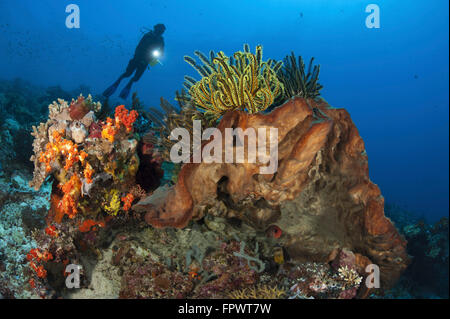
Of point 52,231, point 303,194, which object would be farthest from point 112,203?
point 303,194

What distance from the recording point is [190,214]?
3.77m

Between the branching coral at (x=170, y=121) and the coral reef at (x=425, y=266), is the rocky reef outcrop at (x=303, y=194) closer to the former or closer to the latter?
the branching coral at (x=170, y=121)

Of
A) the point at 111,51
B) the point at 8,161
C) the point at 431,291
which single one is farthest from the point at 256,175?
the point at 111,51

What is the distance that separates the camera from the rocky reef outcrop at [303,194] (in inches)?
137

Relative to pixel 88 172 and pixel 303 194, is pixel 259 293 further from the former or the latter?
pixel 88 172

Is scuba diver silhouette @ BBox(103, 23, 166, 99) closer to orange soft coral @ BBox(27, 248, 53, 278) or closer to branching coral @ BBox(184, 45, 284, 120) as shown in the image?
branching coral @ BBox(184, 45, 284, 120)

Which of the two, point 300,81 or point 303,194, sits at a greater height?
point 300,81

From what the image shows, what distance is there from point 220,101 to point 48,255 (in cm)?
364

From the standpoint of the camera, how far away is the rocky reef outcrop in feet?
11.4

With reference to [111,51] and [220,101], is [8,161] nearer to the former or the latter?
[220,101]

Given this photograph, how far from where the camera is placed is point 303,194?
12.7ft

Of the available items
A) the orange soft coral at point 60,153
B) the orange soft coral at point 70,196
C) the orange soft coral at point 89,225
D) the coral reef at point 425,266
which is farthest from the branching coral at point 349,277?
the coral reef at point 425,266

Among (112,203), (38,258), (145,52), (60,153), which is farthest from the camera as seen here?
(145,52)

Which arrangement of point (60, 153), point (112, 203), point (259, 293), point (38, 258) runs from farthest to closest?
point (112, 203)
point (60, 153)
point (38, 258)
point (259, 293)
